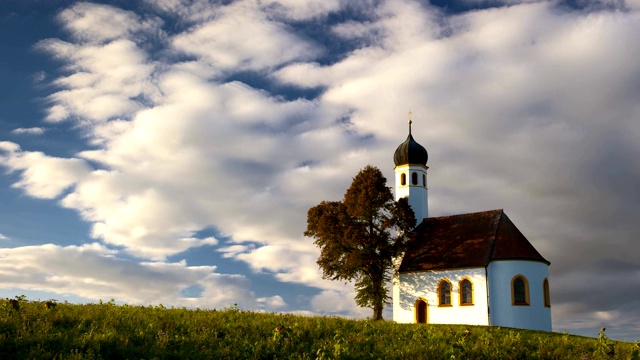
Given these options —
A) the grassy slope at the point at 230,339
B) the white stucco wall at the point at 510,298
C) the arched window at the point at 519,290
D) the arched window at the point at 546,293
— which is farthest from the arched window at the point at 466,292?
the grassy slope at the point at 230,339

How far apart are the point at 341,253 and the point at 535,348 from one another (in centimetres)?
2565

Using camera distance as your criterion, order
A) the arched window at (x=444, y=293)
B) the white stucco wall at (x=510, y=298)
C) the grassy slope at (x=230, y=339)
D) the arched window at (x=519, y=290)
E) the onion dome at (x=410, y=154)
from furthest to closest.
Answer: the onion dome at (x=410, y=154) → the arched window at (x=444, y=293) → the arched window at (x=519, y=290) → the white stucco wall at (x=510, y=298) → the grassy slope at (x=230, y=339)

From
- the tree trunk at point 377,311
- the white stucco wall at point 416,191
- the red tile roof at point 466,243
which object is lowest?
the tree trunk at point 377,311

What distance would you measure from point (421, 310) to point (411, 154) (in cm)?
1430

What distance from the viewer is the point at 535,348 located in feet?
56.7

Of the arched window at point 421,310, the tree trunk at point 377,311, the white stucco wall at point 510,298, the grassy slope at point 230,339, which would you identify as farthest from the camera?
the arched window at point 421,310

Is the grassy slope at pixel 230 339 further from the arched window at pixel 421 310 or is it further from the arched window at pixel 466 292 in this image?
the arched window at pixel 421 310

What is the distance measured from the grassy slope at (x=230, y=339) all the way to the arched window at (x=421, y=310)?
23258 millimetres

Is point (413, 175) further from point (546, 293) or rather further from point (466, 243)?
point (546, 293)

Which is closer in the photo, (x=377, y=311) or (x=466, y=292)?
(x=466, y=292)

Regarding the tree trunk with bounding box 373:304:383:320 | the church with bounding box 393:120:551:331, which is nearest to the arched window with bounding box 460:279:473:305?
the church with bounding box 393:120:551:331

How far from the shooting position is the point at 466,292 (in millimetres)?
39875

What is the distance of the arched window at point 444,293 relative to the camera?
40.7 meters

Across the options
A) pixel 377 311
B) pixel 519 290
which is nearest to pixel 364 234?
pixel 377 311
